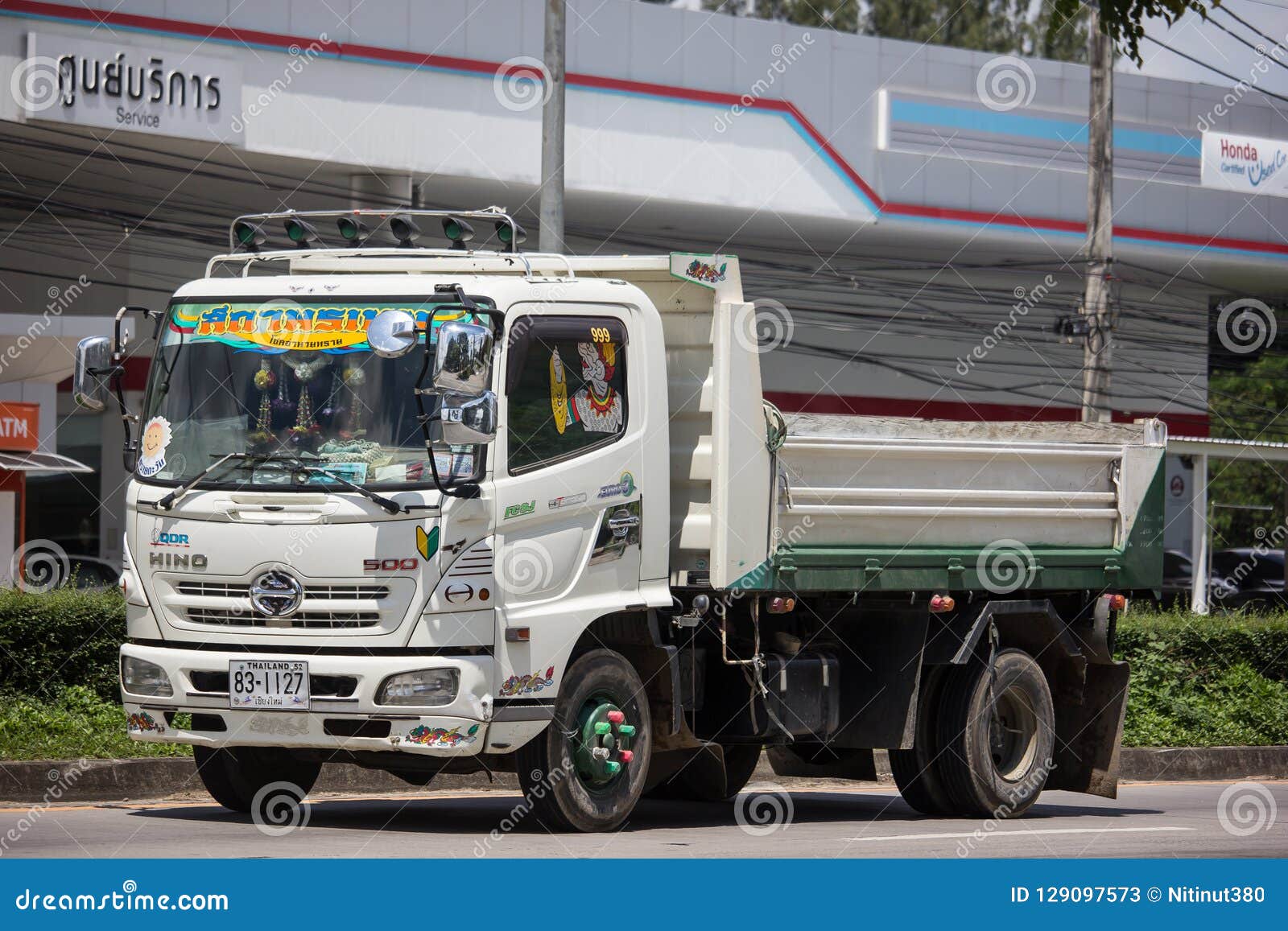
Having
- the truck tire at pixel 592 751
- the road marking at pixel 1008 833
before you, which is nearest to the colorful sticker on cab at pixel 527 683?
the truck tire at pixel 592 751

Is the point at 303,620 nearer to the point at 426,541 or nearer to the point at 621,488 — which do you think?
Answer: the point at 426,541

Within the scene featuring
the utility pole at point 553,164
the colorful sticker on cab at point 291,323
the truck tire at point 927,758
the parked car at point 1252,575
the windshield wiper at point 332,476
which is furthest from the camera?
the parked car at point 1252,575

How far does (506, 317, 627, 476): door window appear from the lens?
8484 millimetres

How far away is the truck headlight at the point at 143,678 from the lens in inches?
336

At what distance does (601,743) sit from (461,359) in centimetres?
214

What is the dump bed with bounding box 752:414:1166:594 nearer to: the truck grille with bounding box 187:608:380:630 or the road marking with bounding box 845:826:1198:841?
the road marking with bounding box 845:826:1198:841

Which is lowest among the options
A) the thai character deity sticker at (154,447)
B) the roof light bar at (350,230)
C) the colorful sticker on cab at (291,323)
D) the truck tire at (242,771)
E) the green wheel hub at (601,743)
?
the truck tire at (242,771)

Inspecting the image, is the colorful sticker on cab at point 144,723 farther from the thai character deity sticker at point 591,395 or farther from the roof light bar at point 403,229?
the roof light bar at point 403,229

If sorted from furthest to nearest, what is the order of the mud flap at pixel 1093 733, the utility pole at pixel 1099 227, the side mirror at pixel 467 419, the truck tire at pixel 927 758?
the utility pole at pixel 1099 227
the mud flap at pixel 1093 733
the truck tire at pixel 927 758
the side mirror at pixel 467 419

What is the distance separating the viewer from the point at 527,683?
27.5 feet

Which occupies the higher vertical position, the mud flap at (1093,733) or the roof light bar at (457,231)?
the roof light bar at (457,231)

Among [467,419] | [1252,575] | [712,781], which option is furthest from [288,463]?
[1252,575]

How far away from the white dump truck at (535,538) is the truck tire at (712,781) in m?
0.41

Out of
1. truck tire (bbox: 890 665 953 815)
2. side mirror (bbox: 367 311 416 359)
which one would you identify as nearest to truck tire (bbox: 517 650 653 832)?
side mirror (bbox: 367 311 416 359)
